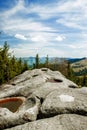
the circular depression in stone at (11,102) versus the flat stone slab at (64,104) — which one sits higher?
the flat stone slab at (64,104)

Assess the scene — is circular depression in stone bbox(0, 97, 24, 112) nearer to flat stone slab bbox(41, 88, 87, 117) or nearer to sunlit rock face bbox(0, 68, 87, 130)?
sunlit rock face bbox(0, 68, 87, 130)

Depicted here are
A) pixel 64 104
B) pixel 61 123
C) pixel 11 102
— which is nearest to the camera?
pixel 61 123

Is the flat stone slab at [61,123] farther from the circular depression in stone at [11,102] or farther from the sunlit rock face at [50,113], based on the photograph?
the circular depression in stone at [11,102]

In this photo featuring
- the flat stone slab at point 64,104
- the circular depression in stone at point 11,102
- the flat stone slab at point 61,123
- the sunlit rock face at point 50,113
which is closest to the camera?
the flat stone slab at point 61,123

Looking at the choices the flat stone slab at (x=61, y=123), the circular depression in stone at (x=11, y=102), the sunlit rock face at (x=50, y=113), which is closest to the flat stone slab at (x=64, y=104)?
the sunlit rock face at (x=50, y=113)

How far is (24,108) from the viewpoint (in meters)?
19.4

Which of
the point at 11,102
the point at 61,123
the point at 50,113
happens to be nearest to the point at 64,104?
the point at 50,113

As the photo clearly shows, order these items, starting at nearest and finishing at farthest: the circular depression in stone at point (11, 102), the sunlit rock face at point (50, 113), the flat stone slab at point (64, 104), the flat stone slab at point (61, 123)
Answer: the flat stone slab at point (61, 123) → the sunlit rock face at point (50, 113) → the flat stone slab at point (64, 104) → the circular depression in stone at point (11, 102)

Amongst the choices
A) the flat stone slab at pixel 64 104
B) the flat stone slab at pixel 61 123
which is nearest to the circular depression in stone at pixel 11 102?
the flat stone slab at pixel 64 104

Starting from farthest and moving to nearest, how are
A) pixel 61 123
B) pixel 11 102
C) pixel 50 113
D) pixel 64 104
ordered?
pixel 11 102 → pixel 64 104 → pixel 50 113 → pixel 61 123

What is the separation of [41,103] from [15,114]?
2727 millimetres

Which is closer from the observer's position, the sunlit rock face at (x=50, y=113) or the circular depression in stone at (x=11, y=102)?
the sunlit rock face at (x=50, y=113)

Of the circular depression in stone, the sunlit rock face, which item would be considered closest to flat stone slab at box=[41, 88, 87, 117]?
the sunlit rock face

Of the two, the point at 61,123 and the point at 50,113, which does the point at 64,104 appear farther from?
the point at 61,123
